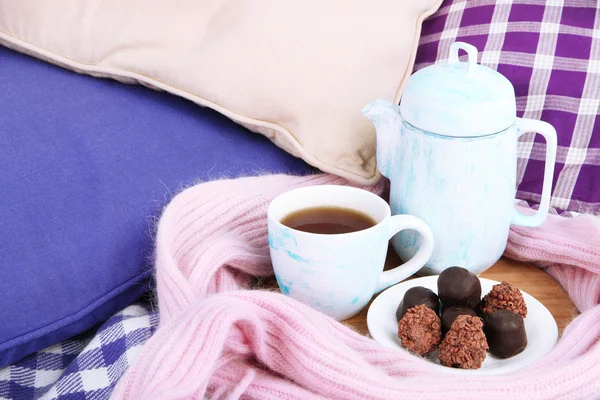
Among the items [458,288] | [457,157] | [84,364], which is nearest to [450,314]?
[458,288]

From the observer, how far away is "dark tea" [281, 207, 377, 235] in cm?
58

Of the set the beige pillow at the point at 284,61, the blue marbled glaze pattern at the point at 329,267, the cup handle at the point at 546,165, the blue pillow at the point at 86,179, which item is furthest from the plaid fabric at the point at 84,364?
the cup handle at the point at 546,165

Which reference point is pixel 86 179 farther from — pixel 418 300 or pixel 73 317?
pixel 418 300

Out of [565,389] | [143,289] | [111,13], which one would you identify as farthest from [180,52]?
[565,389]

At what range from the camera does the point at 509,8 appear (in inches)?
28.7

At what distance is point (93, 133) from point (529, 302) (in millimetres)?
417

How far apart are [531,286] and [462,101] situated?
0.19 meters

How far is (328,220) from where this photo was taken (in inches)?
23.3

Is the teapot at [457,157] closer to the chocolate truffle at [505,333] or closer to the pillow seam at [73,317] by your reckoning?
the chocolate truffle at [505,333]

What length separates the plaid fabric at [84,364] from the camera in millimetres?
515

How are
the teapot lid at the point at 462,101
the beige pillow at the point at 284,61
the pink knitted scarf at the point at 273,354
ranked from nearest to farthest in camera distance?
the pink knitted scarf at the point at 273,354, the teapot lid at the point at 462,101, the beige pillow at the point at 284,61

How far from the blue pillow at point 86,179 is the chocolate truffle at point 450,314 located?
0.85 feet

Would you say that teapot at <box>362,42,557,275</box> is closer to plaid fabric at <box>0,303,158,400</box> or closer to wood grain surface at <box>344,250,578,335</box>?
wood grain surface at <box>344,250,578,335</box>

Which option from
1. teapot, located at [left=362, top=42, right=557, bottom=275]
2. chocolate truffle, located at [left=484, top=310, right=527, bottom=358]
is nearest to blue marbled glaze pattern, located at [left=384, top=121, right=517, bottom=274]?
teapot, located at [left=362, top=42, right=557, bottom=275]
